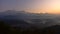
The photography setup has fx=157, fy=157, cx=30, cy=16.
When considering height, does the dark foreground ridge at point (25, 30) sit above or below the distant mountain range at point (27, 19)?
below

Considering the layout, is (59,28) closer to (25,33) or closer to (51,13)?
(51,13)

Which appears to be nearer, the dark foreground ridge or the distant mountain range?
the dark foreground ridge

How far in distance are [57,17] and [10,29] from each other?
1.33 m

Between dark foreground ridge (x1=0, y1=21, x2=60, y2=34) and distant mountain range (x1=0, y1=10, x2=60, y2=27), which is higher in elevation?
distant mountain range (x1=0, y1=10, x2=60, y2=27)

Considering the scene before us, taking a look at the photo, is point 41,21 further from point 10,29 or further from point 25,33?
point 10,29

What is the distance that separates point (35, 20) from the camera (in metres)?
4.36

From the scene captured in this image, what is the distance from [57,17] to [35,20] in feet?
2.02

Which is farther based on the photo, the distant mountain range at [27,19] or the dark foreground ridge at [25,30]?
the distant mountain range at [27,19]

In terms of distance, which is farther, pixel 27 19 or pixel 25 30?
pixel 27 19

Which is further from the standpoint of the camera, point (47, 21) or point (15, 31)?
point (47, 21)

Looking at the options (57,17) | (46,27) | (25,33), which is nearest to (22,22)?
(25,33)

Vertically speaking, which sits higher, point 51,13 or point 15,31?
point 51,13

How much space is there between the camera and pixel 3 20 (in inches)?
167

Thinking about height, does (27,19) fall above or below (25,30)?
above
